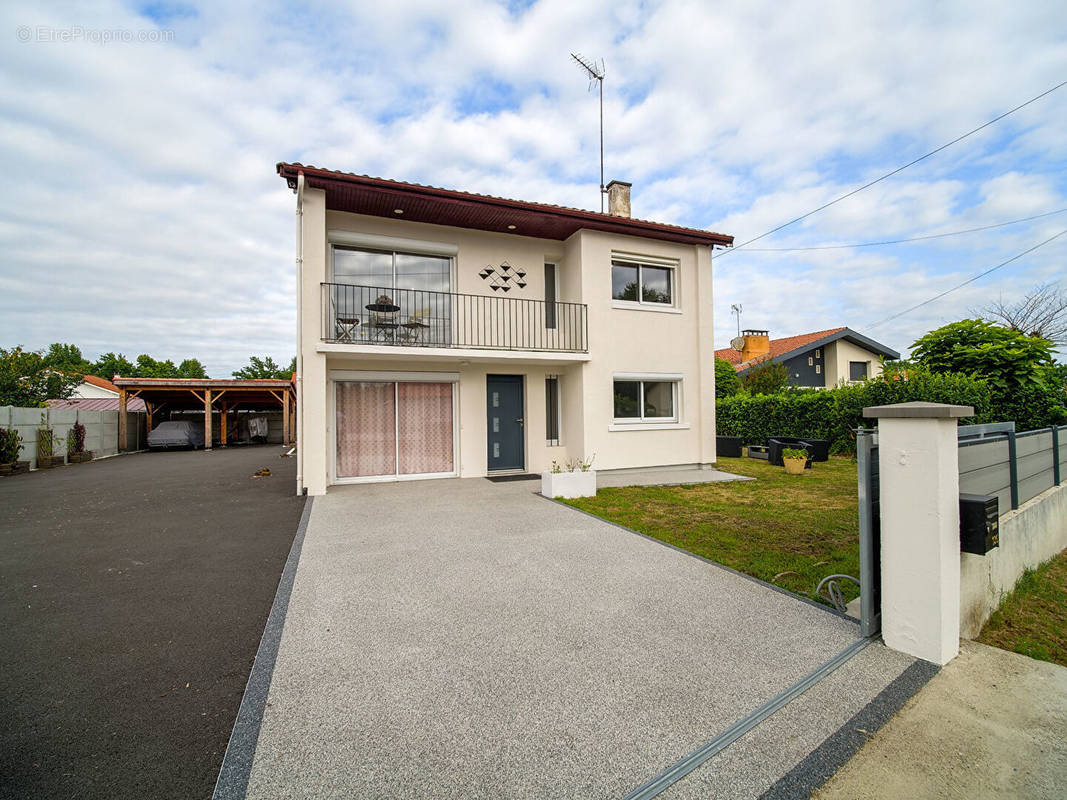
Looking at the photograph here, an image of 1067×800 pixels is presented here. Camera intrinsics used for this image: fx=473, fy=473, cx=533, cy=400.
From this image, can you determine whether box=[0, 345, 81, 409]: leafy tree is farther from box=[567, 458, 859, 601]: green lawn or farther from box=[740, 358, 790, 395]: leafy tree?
box=[740, 358, 790, 395]: leafy tree

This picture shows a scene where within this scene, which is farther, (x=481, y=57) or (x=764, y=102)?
(x=764, y=102)

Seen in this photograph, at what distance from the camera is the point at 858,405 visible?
40.9 ft

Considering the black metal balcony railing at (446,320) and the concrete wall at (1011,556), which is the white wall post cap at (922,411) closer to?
the concrete wall at (1011,556)

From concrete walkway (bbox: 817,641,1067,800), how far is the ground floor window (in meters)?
8.78

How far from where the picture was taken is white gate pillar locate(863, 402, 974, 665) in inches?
103

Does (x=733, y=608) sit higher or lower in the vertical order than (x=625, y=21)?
lower

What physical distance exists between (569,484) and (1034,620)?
213 inches

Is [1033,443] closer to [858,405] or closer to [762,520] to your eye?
[762,520]

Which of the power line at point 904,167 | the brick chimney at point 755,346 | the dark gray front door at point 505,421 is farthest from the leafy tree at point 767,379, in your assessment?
the dark gray front door at point 505,421

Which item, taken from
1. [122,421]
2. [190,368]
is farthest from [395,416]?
[190,368]

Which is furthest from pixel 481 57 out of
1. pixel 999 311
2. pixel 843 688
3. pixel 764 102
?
pixel 999 311

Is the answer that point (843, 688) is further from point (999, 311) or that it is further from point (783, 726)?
point (999, 311)

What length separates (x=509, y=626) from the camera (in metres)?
3.19

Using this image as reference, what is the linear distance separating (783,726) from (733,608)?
140cm
